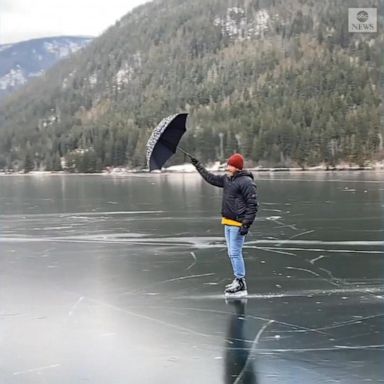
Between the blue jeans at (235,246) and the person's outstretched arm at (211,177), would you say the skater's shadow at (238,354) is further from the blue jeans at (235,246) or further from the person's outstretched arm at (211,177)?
the person's outstretched arm at (211,177)

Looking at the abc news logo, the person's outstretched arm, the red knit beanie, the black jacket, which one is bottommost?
the black jacket

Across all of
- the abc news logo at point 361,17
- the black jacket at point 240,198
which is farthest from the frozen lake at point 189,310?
the abc news logo at point 361,17

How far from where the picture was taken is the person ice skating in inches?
322

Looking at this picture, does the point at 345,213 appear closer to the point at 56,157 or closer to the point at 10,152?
the point at 56,157

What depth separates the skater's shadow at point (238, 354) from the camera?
17.3ft

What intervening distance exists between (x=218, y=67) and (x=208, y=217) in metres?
184

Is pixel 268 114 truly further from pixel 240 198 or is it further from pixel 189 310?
pixel 189 310

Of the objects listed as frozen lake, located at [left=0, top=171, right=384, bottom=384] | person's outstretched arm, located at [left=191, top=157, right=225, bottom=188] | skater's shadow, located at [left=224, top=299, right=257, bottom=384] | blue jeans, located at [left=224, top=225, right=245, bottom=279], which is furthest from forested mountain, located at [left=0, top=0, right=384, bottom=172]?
skater's shadow, located at [left=224, top=299, right=257, bottom=384]

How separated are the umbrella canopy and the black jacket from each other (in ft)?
3.21

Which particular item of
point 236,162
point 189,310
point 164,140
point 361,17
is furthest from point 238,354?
point 361,17

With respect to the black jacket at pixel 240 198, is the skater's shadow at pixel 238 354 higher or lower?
lower

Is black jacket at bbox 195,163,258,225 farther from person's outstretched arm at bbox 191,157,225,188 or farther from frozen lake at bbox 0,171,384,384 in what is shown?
frozen lake at bbox 0,171,384,384

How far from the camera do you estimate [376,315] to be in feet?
23.3

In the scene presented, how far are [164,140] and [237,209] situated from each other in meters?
1.50
